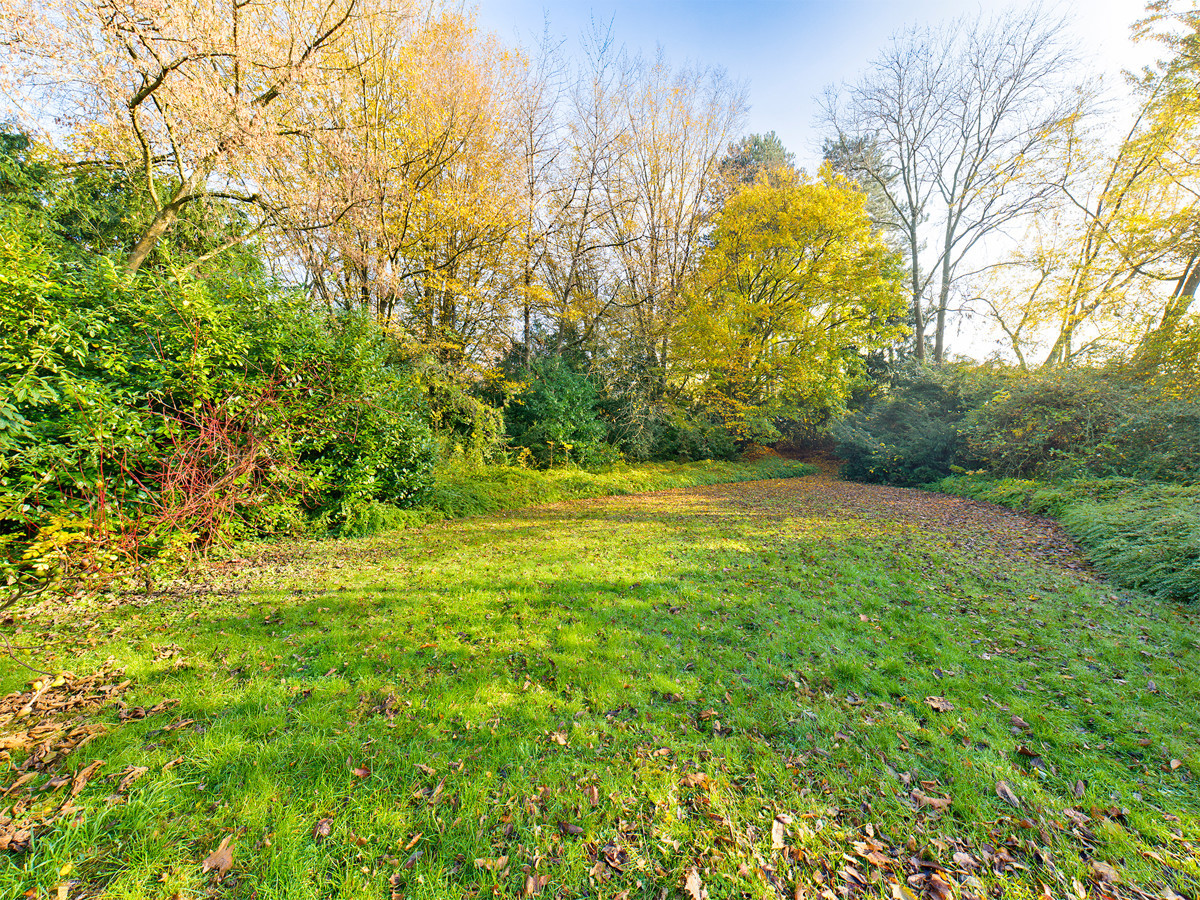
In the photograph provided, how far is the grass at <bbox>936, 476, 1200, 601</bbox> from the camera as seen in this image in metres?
5.07

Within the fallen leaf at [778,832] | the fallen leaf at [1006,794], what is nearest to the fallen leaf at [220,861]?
the fallen leaf at [778,832]

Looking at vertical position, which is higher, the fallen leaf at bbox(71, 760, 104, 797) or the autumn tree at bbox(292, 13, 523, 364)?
the autumn tree at bbox(292, 13, 523, 364)

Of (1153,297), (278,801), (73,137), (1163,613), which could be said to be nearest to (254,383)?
(73,137)

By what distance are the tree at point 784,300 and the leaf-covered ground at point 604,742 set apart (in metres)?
10.8

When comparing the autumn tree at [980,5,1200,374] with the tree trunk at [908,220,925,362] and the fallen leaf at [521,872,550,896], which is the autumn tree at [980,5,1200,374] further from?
the fallen leaf at [521,872,550,896]

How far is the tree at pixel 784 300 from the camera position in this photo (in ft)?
44.9

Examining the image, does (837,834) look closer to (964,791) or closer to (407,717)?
(964,791)

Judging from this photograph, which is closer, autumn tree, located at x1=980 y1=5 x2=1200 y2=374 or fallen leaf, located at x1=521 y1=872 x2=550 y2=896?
fallen leaf, located at x1=521 y1=872 x2=550 y2=896

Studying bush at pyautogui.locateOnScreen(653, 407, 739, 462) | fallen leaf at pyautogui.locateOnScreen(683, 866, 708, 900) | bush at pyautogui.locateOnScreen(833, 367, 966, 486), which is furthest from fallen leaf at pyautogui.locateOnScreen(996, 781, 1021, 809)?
bush at pyautogui.locateOnScreen(833, 367, 966, 486)

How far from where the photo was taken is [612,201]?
15531 mm

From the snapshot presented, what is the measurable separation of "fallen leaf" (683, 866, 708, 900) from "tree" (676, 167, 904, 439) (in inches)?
536

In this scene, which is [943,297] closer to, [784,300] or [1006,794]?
[784,300]

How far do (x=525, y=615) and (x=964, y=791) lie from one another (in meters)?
3.41

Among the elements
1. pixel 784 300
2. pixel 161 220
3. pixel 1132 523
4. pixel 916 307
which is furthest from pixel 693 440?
pixel 161 220
